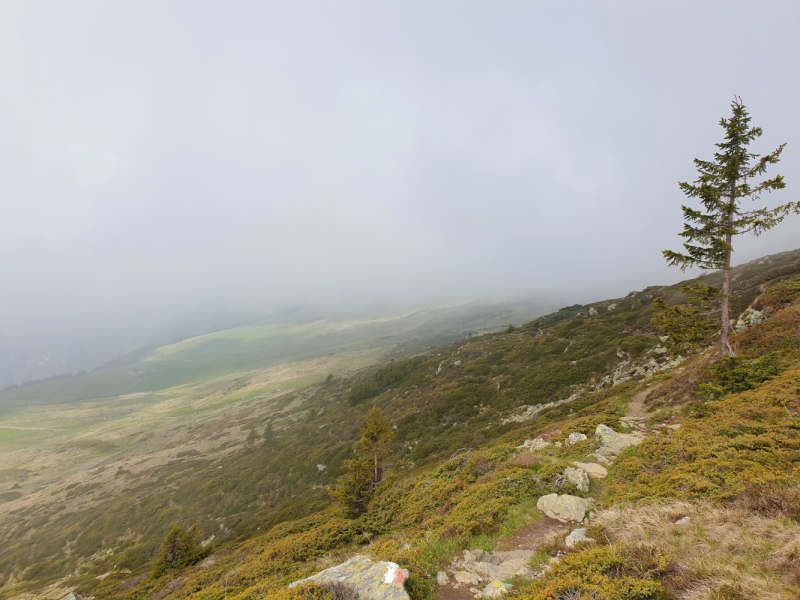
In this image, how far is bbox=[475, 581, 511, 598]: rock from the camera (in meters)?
7.07

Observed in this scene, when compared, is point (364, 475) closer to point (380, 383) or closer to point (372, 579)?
point (372, 579)

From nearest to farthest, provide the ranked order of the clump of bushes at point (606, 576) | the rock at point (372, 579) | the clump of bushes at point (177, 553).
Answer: the clump of bushes at point (606, 576) → the rock at point (372, 579) → the clump of bushes at point (177, 553)

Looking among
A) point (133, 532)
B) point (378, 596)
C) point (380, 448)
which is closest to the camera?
point (378, 596)

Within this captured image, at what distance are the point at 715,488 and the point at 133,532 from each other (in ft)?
283

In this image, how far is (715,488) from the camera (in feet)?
26.0

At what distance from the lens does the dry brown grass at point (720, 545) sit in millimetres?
4746

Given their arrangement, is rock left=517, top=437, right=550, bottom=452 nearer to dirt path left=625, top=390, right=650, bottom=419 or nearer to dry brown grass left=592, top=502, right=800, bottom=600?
dirt path left=625, top=390, right=650, bottom=419

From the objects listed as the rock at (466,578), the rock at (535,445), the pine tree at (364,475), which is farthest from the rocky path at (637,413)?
the pine tree at (364,475)

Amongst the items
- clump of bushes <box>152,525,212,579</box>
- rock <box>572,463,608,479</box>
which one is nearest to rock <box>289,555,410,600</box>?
rock <box>572,463,608,479</box>

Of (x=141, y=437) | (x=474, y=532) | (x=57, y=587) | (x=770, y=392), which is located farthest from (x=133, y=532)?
(x=141, y=437)

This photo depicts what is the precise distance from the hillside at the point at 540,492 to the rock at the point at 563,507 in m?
0.48

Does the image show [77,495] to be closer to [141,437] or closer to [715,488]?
[141,437]

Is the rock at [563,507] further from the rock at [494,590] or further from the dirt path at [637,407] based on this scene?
the dirt path at [637,407]

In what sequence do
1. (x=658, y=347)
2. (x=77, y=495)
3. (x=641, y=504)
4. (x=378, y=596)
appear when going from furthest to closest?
(x=77, y=495), (x=658, y=347), (x=641, y=504), (x=378, y=596)
